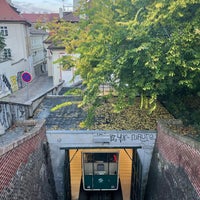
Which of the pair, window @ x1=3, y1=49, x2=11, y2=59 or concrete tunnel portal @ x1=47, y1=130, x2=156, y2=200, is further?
window @ x1=3, y1=49, x2=11, y2=59

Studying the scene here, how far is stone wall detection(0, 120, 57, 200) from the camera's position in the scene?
4938 mm

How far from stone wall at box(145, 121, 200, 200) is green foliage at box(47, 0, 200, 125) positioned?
5.03 feet

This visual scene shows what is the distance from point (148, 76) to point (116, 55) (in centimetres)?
119

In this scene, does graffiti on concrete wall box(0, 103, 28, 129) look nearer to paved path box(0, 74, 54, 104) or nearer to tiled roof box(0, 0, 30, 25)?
paved path box(0, 74, 54, 104)

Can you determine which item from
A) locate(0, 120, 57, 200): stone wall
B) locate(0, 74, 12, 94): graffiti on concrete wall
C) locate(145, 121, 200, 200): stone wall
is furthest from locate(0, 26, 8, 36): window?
locate(145, 121, 200, 200): stone wall

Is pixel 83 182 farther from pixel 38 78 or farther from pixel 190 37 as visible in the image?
pixel 38 78

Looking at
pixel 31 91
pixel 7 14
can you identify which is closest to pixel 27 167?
pixel 31 91

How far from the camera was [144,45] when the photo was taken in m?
5.43

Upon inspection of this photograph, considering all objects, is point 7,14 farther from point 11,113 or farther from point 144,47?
point 144,47

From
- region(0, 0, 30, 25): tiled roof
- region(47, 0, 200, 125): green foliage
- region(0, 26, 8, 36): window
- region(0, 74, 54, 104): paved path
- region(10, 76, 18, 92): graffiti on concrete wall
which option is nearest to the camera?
region(47, 0, 200, 125): green foliage

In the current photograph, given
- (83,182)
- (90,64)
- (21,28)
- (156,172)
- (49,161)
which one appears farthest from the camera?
(21,28)

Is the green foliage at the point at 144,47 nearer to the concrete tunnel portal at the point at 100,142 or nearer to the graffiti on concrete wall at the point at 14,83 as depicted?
the concrete tunnel portal at the point at 100,142

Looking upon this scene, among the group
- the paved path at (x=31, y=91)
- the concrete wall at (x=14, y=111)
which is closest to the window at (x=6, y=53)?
the paved path at (x=31, y=91)

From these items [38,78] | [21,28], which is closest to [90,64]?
[21,28]
